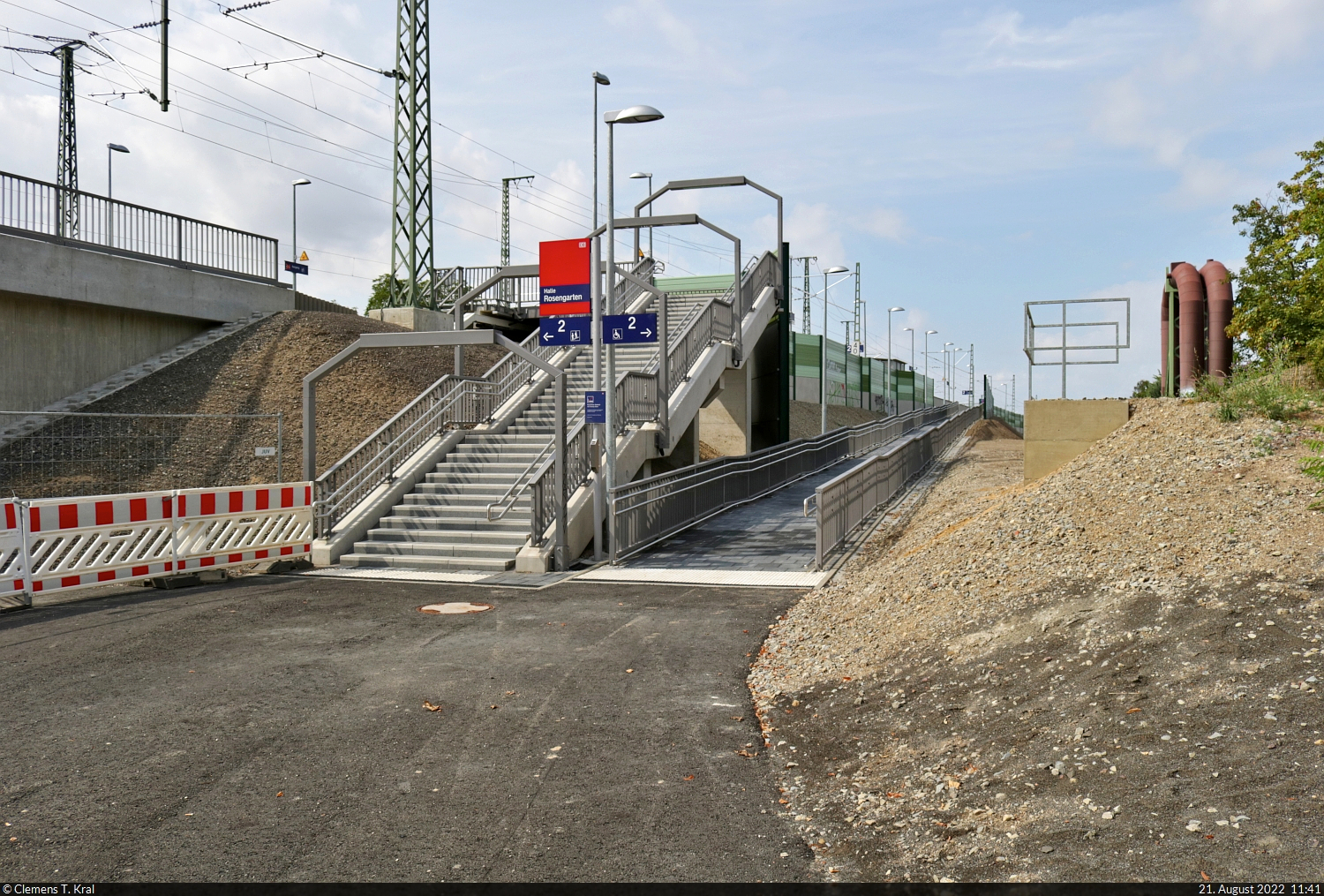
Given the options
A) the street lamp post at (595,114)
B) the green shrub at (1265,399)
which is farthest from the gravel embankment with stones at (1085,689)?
the street lamp post at (595,114)

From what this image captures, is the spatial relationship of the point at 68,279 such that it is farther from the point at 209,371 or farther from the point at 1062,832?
the point at 1062,832

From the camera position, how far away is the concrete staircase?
14453mm

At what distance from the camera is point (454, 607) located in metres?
11.1

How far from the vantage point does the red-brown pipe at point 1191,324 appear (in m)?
16.4

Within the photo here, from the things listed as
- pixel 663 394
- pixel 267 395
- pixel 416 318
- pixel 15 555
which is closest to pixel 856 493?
pixel 663 394

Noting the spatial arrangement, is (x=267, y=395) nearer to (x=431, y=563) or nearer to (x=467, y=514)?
(x=467, y=514)

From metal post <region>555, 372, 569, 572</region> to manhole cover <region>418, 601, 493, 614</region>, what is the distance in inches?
106

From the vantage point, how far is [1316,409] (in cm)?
1095

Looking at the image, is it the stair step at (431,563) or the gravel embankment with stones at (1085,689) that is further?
the stair step at (431,563)

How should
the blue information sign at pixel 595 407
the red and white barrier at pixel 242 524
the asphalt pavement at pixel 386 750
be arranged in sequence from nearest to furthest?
the asphalt pavement at pixel 386 750 < the red and white barrier at pixel 242 524 < the blue information sign at pixel 595 407

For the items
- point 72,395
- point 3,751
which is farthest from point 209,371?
point 3,751

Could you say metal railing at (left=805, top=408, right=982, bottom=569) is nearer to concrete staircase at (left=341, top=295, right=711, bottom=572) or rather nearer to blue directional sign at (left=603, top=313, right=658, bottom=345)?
blue directional sign at (left=603, top=313, right=658, bottom=345)

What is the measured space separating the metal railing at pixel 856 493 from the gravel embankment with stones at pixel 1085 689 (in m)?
2.80

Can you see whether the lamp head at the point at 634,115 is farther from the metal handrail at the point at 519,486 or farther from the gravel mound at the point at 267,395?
the gravel mound at the point at 267,395
